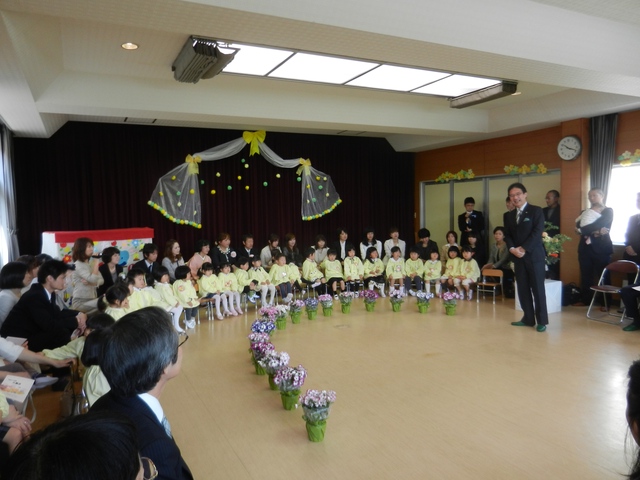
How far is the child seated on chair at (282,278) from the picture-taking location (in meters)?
7.20

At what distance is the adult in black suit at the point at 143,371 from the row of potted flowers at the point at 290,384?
1.47m

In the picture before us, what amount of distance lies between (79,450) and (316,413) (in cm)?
226

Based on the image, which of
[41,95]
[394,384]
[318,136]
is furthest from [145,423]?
[318,136]

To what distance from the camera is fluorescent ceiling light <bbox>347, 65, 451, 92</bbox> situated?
16.9 ft

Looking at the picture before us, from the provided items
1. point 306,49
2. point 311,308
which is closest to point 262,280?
point 311,308

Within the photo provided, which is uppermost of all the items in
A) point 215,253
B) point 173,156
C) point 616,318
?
point 173,156

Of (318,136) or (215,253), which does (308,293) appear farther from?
(318,136)

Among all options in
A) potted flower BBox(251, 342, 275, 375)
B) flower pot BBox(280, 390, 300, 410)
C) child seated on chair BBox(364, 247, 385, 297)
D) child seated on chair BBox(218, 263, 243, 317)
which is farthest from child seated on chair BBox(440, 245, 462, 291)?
flower pot BBox(280, 390, 300, 410)

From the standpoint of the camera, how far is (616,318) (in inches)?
234

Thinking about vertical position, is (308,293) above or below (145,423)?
below

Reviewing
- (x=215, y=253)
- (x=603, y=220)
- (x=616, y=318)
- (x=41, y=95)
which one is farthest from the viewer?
(x=215, y=253)

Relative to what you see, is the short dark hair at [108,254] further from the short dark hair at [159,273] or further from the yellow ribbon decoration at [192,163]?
the yellow ribbon decoration at [192,163]

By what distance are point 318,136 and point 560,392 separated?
695 centimetres

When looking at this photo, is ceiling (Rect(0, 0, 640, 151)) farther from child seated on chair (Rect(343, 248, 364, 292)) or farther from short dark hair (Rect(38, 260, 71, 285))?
child seated on chair (Rect(343, 248, 364, 292))
